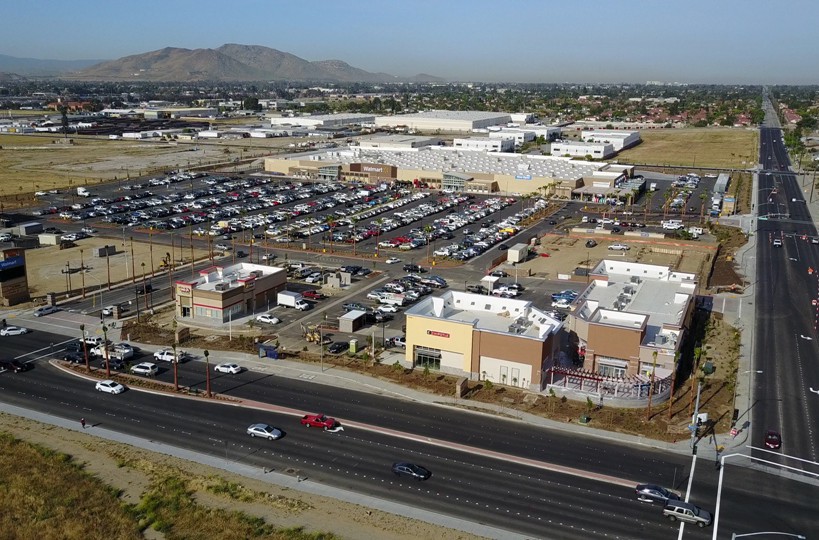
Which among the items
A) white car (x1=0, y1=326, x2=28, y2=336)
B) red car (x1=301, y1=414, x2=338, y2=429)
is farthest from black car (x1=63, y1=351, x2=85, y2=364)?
red car (x1=301, y1=414, x2=338, y2=429)

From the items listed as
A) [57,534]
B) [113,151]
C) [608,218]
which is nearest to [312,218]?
[608,218]

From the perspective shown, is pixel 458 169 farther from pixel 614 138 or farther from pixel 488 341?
pixel 488 341

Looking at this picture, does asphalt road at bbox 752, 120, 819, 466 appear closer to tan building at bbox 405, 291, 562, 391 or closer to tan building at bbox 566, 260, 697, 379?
tan building at bbox 566, 260, 697, 379

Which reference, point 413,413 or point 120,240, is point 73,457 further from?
point 120,240

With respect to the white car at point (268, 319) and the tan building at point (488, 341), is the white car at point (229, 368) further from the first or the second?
the tan building at point (488, 341)

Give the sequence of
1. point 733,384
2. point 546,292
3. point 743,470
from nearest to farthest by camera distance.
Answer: point 743,470, point 733,384, point 546,292

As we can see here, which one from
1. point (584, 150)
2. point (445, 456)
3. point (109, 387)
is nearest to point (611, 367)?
point (445, 456)
